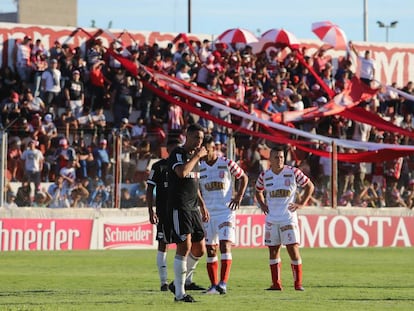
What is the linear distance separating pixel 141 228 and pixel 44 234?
266cm

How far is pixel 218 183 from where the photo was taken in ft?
52.4

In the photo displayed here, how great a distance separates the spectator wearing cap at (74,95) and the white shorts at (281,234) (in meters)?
13.9

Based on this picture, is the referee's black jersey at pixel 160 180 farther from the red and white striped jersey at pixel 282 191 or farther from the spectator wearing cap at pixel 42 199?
the spectator wearing cap at pixel 42 199

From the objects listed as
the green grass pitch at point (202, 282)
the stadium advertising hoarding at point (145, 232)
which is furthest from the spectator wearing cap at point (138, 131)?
the green grass pitch at point (202, 282)

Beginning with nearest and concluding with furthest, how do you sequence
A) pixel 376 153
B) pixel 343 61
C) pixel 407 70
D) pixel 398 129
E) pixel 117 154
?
pixel 117 154, pixel 376 153, pixel 398 129, pixel 343 61, pixel 407 70

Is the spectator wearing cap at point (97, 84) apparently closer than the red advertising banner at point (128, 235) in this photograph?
No

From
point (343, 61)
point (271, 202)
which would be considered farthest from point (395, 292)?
point (343, 61)

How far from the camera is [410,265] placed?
23016mm

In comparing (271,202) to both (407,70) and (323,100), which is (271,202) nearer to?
(323,100)

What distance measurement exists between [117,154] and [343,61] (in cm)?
1235

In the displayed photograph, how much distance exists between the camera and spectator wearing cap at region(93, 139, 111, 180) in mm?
26188

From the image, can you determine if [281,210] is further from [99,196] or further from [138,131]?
[138,131]

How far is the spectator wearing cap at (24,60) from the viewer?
3011 centimetres

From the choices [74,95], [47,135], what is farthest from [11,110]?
[47,135]
